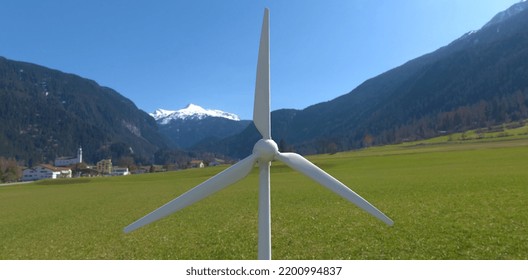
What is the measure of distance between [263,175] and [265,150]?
31.6 inches

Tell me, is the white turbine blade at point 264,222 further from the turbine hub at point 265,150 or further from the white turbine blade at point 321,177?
the white turbine blade at point 321,177

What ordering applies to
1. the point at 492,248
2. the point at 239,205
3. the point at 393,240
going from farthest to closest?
the point at 239,205
the point at 393,240
the point at 492,248

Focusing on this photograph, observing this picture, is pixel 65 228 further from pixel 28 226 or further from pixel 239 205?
pixel 239 205

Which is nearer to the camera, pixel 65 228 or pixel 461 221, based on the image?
pixel 461 221

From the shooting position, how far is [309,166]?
41.1 ft

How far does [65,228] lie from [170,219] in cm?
879

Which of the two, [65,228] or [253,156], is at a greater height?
[253,156]

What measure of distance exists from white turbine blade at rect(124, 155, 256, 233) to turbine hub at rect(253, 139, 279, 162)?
0.37 meters

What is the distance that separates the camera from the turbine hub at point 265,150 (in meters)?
10.9

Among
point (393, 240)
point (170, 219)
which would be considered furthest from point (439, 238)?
point (170, 219)

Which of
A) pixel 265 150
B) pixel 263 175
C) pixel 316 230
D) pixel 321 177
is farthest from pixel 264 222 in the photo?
pixel 316 230

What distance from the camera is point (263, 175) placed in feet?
36.7

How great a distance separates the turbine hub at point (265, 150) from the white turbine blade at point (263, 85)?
168cm

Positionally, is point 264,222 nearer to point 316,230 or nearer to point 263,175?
point 263,175
